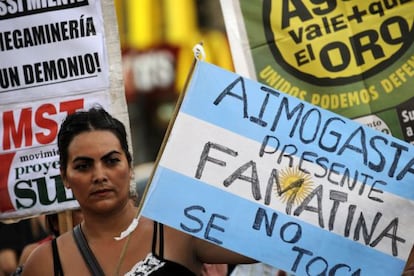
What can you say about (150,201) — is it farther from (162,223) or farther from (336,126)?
(336,126)

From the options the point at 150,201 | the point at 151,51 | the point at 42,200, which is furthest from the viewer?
the point at 151,51

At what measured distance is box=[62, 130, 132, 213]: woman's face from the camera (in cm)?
453

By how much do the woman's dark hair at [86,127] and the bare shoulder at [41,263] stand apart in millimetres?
309

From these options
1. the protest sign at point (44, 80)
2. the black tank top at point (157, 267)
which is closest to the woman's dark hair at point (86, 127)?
the black tank top at point (157, 267)

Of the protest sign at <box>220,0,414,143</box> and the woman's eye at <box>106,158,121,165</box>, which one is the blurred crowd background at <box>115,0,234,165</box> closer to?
the protest sign at <box>220,0,414,143</box>

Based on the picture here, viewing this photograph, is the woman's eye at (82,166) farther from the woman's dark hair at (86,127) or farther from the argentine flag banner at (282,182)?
the argentine flag banner at (282,182)

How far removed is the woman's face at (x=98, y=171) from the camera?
453 centimetres

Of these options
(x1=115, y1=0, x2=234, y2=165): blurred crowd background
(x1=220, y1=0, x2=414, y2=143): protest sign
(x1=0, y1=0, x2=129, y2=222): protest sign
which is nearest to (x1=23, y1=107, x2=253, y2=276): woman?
(x1=0, y1=0, x2=129, y2=222): protest sign

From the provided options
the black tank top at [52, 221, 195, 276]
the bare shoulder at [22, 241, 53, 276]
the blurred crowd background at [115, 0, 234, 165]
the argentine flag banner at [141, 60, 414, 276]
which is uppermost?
the argentine flag banner at [141, 60, 414, 276]

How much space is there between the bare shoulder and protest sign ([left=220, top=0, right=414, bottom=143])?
155cm

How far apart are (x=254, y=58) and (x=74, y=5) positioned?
34.2 inches

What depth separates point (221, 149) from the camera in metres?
4.55

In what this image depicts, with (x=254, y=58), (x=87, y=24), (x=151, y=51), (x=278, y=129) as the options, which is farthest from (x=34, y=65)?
(x=151, y=51)

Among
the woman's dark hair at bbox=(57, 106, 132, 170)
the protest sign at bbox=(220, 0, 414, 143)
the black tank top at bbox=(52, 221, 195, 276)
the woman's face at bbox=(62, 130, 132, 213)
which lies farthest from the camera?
the protest sign at bbox=(220, 0, 414, 143)
